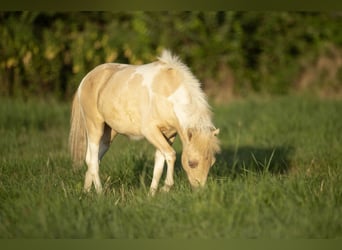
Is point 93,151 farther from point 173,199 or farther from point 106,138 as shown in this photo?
point 173,199

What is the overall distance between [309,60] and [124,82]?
10.4 meters

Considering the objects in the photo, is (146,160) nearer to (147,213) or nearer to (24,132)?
(147,213)

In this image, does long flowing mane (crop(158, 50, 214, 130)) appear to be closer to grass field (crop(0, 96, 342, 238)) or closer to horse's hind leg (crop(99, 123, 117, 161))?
grass field (crop(0, 96, 342, 238))

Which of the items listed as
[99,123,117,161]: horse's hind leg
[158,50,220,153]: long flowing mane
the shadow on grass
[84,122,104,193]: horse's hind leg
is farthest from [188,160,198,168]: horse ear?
[99,123,117,161]: horse's hind leg

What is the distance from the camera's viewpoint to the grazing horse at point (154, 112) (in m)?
5.88

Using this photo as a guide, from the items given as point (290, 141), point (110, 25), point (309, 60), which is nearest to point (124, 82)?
point (290, 141)

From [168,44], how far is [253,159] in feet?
24.3

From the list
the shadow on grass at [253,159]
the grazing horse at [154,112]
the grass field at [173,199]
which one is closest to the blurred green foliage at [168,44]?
the grass field at [173,199]

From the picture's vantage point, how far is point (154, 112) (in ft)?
20.4

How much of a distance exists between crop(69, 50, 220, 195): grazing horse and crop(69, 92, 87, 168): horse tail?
0.02 metres

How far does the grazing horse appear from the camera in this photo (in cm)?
588

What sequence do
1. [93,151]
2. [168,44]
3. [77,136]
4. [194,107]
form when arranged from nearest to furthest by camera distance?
[194,107] < [93,151] < [77,136] < [168,44]

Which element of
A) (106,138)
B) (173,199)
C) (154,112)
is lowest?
(173,199)

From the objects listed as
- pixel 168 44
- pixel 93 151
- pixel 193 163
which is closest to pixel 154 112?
pixel 193 163
